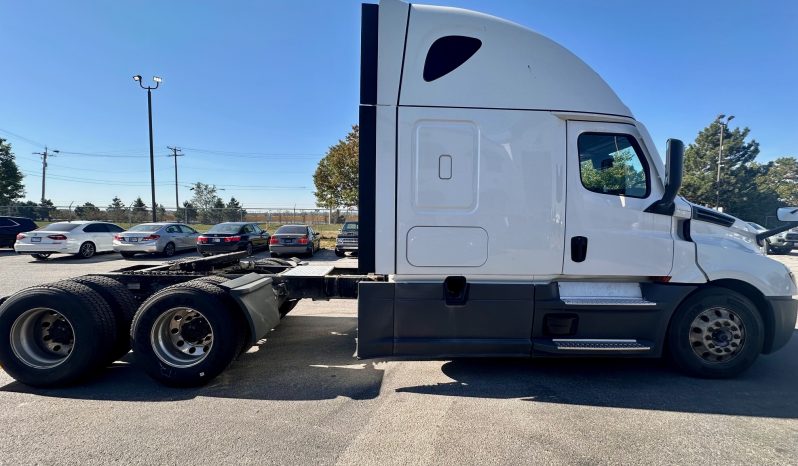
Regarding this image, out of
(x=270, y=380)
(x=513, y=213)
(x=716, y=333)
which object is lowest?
(x=270, y=380)

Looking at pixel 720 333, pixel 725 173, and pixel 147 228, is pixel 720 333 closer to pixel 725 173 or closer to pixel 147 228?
pixel 147 228

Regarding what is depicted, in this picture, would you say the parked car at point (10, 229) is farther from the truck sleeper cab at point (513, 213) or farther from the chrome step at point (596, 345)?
the chrome step at point (596, 345)

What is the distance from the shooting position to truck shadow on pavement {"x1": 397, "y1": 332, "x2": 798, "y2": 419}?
3.34 meters

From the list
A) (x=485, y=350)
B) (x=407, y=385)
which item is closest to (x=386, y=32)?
(x=485, y=350)

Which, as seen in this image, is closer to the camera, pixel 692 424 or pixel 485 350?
pixel 692 424

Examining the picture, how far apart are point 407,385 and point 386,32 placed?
350 centimetres

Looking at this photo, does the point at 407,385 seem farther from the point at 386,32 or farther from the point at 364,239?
the point at 386,32

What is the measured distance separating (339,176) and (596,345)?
940 inches

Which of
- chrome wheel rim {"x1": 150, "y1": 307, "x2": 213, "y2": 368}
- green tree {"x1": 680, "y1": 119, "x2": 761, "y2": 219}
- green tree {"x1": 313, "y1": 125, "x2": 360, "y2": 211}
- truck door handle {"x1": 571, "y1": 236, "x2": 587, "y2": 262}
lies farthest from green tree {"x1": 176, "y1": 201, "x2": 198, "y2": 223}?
green tree {"x1": 680, "y1": 119, "x2": 761, "y2": 219}

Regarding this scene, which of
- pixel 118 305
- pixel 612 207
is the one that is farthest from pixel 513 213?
pixel 118 305

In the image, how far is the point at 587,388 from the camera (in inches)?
143

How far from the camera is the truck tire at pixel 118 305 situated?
3762 mm

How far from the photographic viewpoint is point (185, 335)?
373 cm

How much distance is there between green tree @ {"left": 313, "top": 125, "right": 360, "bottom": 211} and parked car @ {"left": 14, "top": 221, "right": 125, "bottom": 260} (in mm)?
13903
